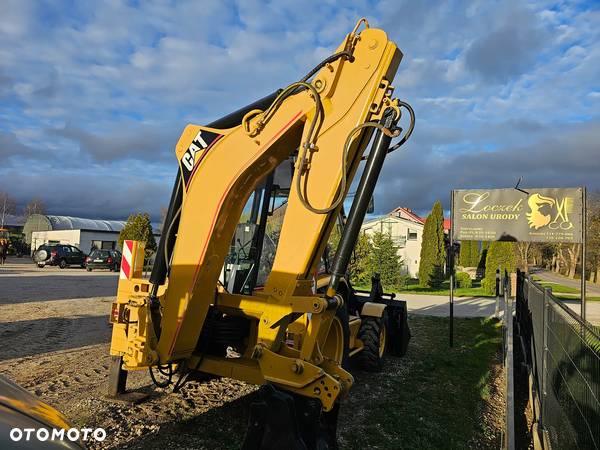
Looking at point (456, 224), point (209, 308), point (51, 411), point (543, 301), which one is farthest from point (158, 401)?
point (456, 224)

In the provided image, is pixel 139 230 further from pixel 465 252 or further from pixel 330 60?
pixel 330 60

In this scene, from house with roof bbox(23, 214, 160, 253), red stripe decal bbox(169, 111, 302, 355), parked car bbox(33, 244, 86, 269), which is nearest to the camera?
red stripe decal bbox(169, 111, 302, 355)

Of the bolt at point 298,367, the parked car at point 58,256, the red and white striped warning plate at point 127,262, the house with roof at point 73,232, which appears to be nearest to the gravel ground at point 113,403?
the bolt at point 298,367

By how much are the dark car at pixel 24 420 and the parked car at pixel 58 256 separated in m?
30.9

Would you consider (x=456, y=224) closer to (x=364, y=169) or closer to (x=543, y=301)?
(x=543, y=301)

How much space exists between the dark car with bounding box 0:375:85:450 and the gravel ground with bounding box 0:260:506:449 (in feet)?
7.37

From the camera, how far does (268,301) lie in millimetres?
3873

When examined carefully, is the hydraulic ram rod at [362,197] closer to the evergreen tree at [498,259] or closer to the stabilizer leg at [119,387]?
the stabilizer leg at [119,387]

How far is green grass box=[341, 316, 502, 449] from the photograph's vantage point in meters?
4.64

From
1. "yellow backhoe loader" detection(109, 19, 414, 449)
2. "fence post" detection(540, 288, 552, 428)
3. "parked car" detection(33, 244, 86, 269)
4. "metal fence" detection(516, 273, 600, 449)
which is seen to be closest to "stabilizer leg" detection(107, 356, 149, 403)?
"yellow backhoe loader" detection(109, 19, 414, 449)

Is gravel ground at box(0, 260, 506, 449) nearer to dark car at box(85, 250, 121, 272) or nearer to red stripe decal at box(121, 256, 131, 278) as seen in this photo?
red stripe decal at box(121, 256, 131, 278)

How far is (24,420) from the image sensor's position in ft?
5.62

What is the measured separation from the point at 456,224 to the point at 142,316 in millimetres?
8419

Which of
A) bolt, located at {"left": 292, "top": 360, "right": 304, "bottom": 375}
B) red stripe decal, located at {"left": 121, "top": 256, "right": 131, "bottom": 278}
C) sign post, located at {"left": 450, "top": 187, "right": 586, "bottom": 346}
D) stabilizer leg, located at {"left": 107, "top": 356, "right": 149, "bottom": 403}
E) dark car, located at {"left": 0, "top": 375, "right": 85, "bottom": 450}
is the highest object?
sign post, located at {"left": 450, "top": 187, "right": 586, "bottom": 346}
